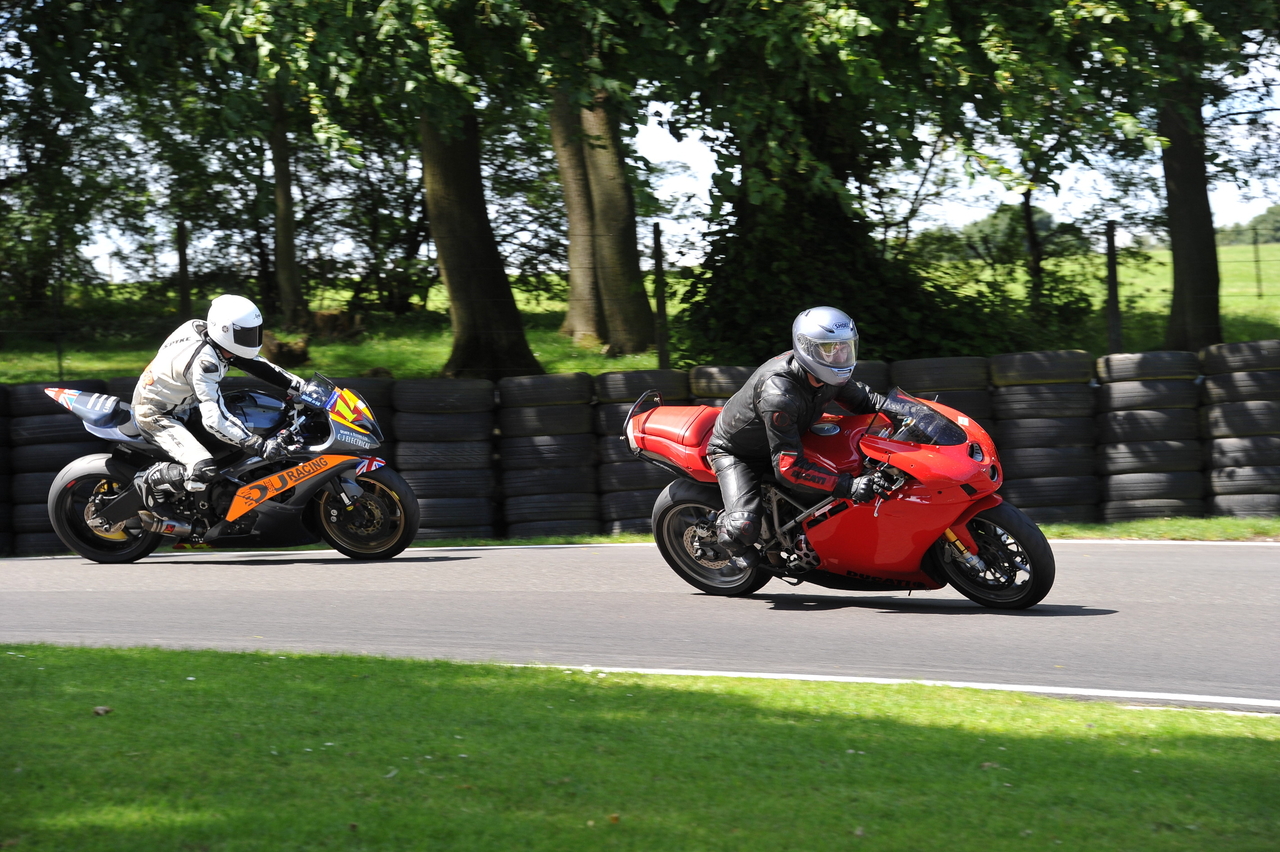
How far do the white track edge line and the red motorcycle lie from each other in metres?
1.31

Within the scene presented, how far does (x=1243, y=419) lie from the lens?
33.7 feet

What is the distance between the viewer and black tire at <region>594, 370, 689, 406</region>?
416 inches

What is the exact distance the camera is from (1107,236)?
40.3 ft

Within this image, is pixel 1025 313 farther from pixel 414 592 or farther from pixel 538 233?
pixel 414 592

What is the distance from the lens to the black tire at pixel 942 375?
1056 centimetres

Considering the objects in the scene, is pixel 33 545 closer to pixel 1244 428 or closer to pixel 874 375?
pixel 874 375

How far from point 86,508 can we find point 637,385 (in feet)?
13.9

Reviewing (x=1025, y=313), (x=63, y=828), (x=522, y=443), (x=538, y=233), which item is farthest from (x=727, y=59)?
(x=63, y=828)

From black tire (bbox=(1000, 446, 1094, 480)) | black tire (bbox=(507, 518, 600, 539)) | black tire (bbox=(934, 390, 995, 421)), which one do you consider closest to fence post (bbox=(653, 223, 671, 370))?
black tire (bbox=(507, 518, 600, 539))

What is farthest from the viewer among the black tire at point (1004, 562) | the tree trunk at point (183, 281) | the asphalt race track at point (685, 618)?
the tree trunk at point (183, 281)

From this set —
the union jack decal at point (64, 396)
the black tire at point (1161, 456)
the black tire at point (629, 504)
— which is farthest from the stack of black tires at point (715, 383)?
the union jack decal at point (64, 396)

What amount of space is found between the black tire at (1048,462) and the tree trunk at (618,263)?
416 cm

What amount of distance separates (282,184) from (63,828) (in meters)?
16.4

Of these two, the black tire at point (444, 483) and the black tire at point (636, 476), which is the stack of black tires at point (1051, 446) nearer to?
the black tire at point (636, 476)
